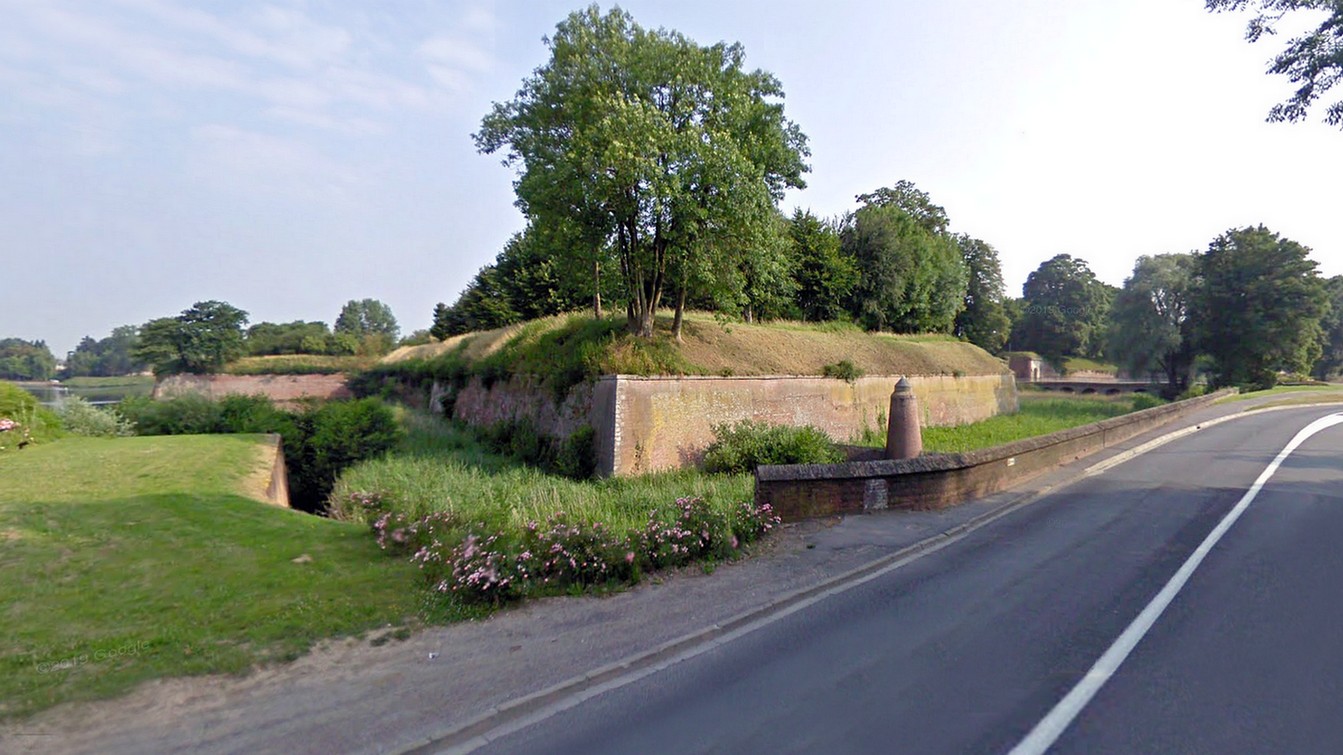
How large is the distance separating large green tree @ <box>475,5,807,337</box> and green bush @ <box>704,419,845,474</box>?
4161 mm

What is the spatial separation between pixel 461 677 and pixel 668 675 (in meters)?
1.56

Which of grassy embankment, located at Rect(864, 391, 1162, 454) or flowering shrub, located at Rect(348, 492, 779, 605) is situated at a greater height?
flowering shrub, located at Rect(348, 492, 779, 605)

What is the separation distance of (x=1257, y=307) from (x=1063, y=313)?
40699 mm

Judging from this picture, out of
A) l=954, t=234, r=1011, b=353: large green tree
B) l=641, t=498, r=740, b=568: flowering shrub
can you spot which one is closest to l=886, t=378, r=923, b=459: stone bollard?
l=641, t=498, r=740, b=568: flowering shrub

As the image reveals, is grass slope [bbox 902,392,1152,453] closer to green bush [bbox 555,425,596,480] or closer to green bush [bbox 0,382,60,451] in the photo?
green bush [bbox 555,425,596,480]

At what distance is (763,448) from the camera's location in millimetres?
14219

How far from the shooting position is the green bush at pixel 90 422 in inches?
854

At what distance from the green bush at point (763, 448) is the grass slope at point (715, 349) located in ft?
7.44

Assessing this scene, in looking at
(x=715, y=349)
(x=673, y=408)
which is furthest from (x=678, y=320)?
(x=673, y=408)

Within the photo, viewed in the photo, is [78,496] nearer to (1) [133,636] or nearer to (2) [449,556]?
(1) [133,636]

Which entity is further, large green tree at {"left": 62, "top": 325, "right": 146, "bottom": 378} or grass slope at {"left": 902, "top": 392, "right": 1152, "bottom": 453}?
large green tree at {"left": 62, "top": 325, "right": 146, "bottom": 378}

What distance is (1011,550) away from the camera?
7672 mm

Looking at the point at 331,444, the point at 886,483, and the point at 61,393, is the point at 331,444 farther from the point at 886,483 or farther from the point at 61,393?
the point at 886,483

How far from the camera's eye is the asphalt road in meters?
3.73
